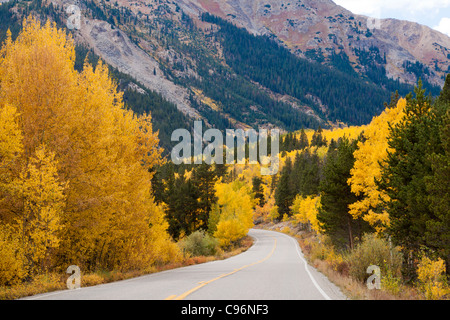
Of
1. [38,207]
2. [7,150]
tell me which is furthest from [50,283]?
[7,150]

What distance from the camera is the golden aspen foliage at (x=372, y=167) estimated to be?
22562 millimetres

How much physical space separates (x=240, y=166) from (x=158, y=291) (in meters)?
153

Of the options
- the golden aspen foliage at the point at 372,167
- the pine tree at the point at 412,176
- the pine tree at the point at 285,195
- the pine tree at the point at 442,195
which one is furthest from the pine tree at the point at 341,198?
the pine tree at the point at 285,195

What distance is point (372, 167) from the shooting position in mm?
23484

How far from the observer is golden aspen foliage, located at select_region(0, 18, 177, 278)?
13.7 metres

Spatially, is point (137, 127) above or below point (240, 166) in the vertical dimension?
above

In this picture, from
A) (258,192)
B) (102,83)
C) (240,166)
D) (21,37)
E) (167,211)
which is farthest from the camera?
(240,166)

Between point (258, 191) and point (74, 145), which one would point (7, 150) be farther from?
point (258, 191)

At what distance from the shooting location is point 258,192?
112m

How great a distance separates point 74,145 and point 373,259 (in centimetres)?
1331

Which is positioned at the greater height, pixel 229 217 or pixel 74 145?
pixel 74 145

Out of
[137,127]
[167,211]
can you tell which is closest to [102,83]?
[137,127]

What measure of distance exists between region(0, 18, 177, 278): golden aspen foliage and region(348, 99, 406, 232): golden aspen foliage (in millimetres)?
14864
